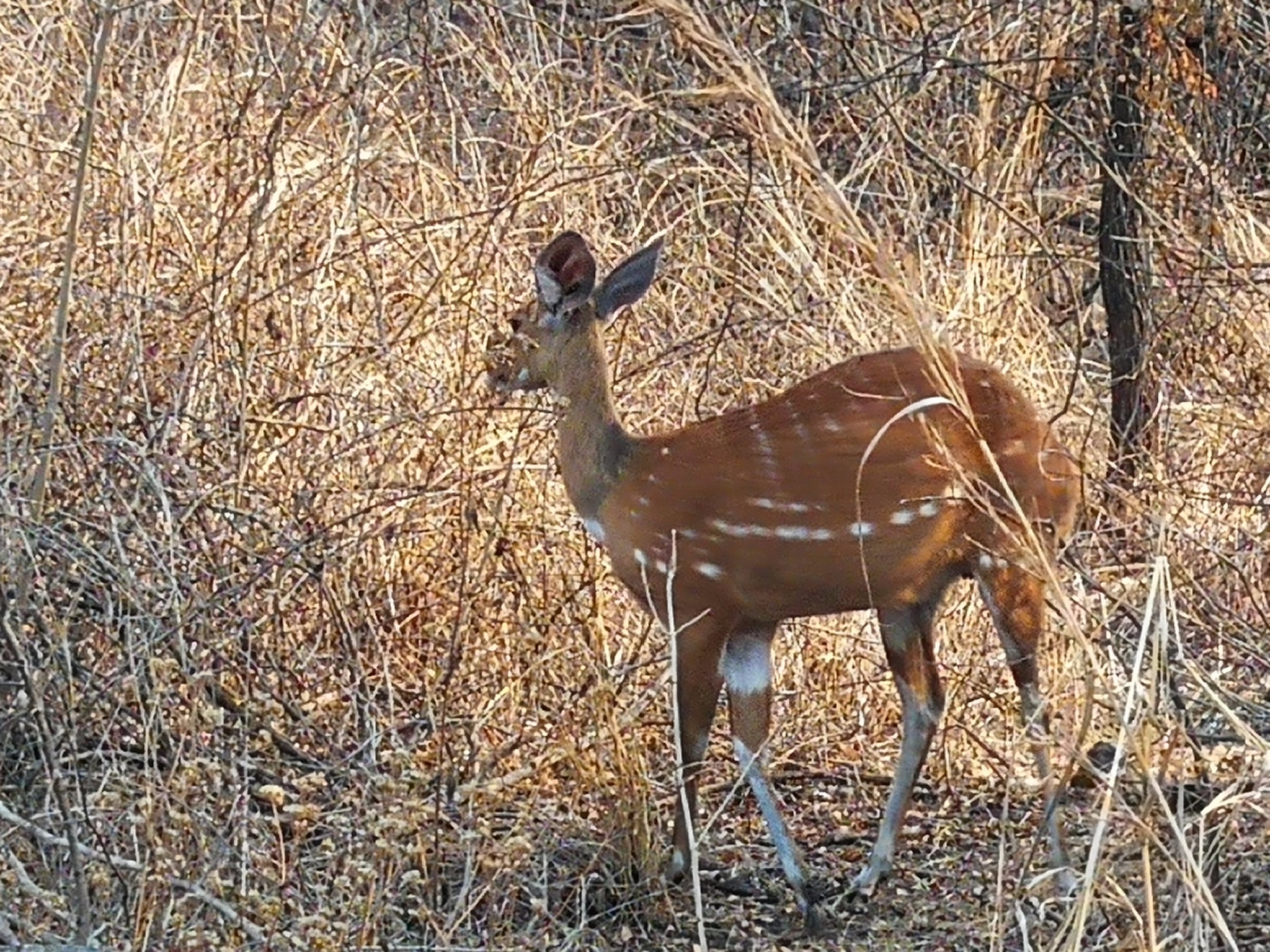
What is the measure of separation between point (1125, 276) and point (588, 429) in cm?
217

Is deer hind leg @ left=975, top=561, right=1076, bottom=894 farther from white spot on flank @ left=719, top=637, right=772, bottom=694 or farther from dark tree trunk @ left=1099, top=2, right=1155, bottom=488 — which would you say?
dark tree trunk @ left=1099, top=2, right=1155, bottom=488

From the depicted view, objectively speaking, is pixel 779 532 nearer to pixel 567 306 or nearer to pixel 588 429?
pixel 588 429

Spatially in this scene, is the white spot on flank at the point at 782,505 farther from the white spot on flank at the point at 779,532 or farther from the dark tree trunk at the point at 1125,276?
the dark tree trunk at the point at 1125,276

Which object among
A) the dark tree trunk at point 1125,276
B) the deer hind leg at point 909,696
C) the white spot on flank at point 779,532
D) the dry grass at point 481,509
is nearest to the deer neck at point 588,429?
the dry grass at point 481,509

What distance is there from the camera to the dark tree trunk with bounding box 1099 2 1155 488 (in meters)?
6.15

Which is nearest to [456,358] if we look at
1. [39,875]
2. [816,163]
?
[39,875]

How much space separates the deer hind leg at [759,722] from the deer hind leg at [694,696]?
2.8 inches

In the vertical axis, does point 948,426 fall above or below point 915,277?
below

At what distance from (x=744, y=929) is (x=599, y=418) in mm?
1119

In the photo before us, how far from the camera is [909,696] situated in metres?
4.95

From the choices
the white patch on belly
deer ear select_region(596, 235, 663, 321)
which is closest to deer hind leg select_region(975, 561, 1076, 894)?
the white patch on belly

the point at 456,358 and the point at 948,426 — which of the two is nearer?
the point at 948,426

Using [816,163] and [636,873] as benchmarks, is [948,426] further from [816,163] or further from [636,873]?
[816,163]

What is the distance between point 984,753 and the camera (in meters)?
5.32
